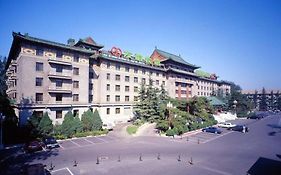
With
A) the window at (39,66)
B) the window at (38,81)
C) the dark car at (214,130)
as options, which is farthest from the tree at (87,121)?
the dark car at (214,130)

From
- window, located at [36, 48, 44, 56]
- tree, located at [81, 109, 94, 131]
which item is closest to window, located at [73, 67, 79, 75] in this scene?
window, located at [36, 48, 44, 56]

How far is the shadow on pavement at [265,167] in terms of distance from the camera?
19772 millimetres

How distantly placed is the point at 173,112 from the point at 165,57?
112 feet

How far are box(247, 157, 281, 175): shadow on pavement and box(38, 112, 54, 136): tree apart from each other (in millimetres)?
29842

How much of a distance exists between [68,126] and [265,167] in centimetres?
3018

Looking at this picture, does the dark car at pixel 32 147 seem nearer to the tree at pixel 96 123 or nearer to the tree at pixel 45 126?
the tree at pixel 45 126

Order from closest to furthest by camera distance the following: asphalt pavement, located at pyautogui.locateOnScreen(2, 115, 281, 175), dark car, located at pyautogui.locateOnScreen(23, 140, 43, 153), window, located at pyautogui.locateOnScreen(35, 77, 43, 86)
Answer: asphalt pavement, located at pyautogui.locateOnScreen(2, 115, 281, 175) → dark car, located at pyautogui.locateOnScreen(23, 140, 43, 153) → window, located at pyautogui.locateOnScreen(35, 77, 43, 86)

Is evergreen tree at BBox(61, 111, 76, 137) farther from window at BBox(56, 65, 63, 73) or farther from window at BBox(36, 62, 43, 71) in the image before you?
window at BBox(36, 62, 43, 71)

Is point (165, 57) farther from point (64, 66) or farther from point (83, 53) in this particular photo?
point (64, 66)

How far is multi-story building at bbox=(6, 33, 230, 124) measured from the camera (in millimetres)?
35594

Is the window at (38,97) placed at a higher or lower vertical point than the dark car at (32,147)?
higher

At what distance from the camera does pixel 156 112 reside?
153 feet

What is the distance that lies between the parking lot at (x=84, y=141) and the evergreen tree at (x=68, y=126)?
183 cm

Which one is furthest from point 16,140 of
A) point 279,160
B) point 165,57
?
point 165,57
